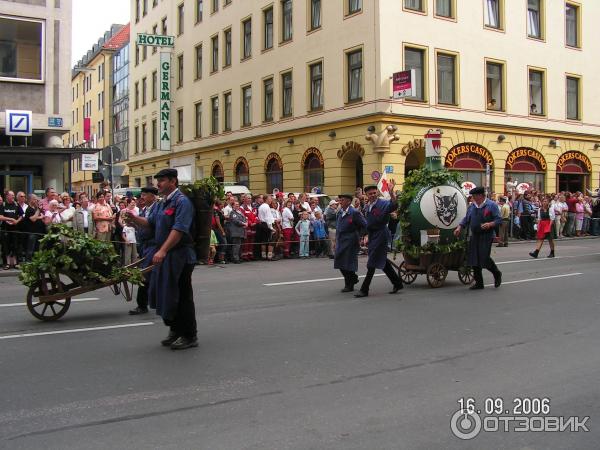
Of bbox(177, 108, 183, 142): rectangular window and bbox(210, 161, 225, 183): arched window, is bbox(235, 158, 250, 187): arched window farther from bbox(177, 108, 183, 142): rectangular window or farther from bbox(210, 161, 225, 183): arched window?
bbox(177, 108, 183, 142): rectangular window

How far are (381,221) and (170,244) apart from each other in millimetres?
4896

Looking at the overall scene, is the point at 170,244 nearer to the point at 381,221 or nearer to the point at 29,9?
the point at 381,221

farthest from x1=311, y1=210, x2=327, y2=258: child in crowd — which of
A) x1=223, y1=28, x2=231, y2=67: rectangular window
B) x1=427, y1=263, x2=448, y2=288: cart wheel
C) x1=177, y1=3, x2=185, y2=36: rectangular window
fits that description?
x1=177, y1=3, x2=185, y2=36: rectangular window

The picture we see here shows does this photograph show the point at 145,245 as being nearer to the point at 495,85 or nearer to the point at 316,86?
the point at 316,86

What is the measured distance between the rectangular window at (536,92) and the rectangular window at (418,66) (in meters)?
6.81

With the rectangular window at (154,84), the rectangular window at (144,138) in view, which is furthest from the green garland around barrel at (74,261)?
the rectangular window at (144,138)

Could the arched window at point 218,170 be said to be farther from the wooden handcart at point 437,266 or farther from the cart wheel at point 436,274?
the cart wheel at point 436,274

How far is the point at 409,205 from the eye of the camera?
11516 mm

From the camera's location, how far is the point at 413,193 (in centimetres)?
1152

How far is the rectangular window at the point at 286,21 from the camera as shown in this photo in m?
30.9

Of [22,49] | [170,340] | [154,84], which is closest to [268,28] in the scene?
[22,49]

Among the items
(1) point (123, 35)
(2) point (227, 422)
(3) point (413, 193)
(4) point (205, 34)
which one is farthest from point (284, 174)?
(1) point (123, 35)

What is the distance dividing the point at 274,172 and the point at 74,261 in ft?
80.0

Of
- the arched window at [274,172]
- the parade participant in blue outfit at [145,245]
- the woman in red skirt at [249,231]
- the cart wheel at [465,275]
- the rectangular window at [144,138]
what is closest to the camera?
the parade participant in blue outfit at [145,245]
